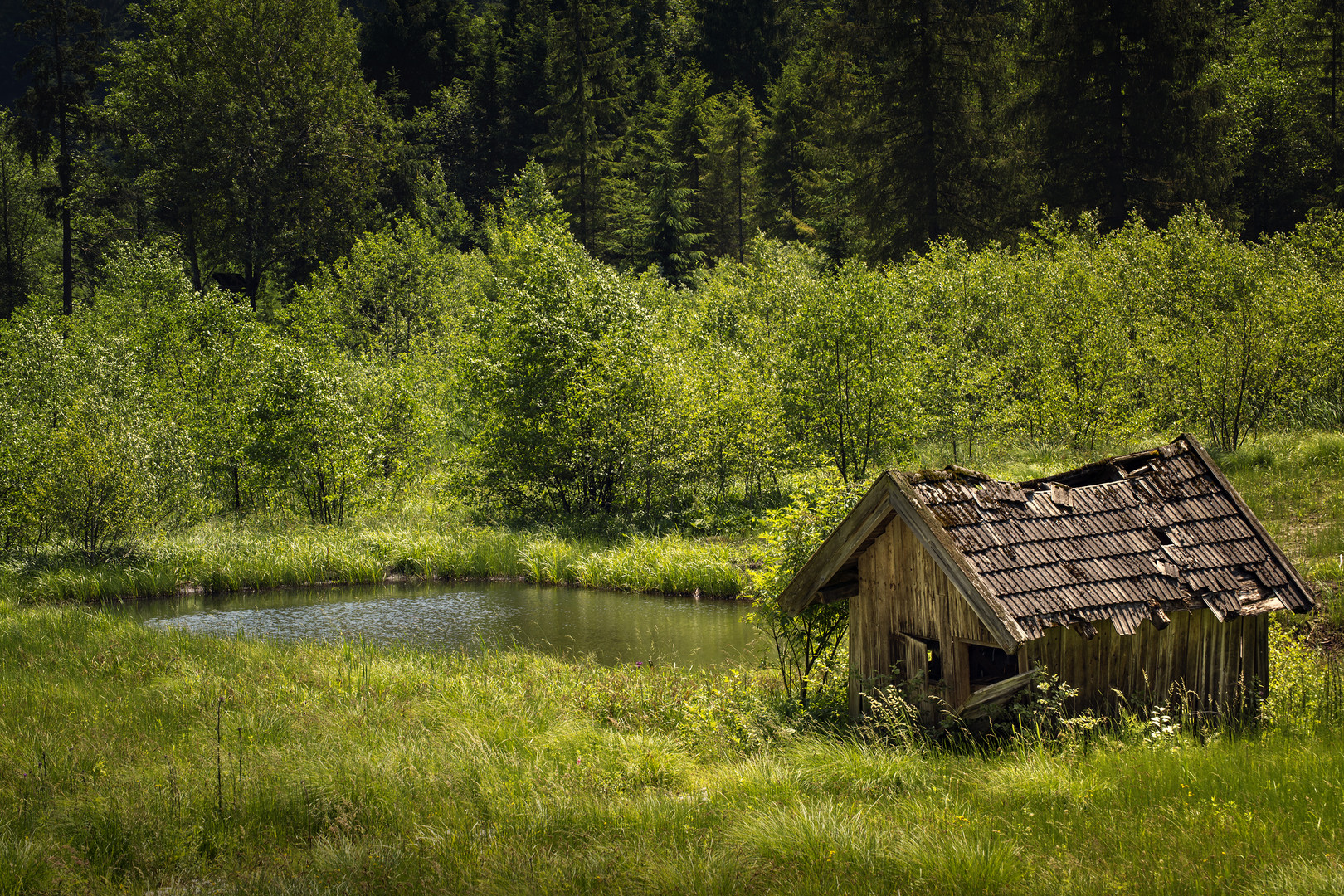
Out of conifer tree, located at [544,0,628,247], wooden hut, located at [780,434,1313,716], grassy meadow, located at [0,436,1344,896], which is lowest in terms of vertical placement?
grassy meadow, located at [0,436,1344,896]

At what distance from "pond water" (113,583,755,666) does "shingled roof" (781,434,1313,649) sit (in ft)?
25.3

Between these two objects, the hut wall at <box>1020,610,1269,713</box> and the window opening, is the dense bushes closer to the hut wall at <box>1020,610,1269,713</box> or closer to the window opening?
the window opening

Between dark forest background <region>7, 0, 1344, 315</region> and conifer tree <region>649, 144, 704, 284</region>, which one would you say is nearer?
dark forest background <region>7, 0, 1344, 315</region>

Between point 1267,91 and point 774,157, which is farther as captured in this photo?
point 774,157

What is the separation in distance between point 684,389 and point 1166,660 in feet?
60.5

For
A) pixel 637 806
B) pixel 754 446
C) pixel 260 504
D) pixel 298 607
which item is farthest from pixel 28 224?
pixel 637 806

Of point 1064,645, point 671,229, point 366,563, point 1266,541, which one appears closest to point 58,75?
point 671,229

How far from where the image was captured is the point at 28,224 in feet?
178

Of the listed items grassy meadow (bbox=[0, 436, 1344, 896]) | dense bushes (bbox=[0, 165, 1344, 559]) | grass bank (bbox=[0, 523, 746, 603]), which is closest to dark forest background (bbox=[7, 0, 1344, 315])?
dense bushes (bbox=[0, 165, 1344, 559])

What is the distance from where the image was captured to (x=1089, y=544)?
772 centimetres

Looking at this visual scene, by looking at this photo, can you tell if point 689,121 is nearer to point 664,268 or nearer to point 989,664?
point 664,268

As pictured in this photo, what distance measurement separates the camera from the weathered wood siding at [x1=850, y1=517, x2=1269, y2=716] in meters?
7.61

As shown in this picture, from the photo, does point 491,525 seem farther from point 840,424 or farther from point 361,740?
point 361,740

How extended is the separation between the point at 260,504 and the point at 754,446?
16.3 m
